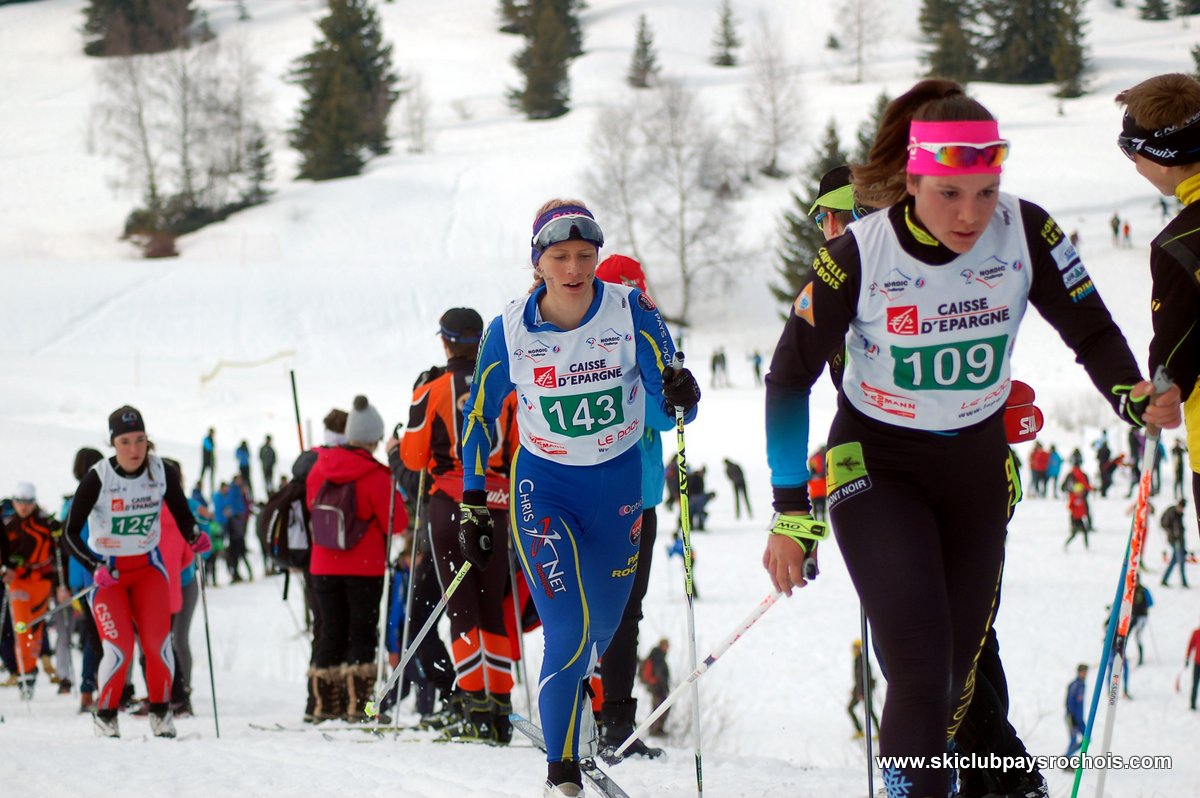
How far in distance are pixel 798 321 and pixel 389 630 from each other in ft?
24.0

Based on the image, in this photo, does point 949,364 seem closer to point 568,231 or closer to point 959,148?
point 959,148

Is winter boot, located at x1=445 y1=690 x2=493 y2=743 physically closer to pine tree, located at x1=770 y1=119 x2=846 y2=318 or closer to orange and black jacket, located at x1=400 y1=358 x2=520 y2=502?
orange and black jacket, located at x1=400 y1=358 x2=520 y2=502

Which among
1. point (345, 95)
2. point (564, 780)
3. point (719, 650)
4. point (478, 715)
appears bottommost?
point (478, 715)

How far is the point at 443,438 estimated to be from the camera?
21.5ft

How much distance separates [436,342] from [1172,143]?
39.9 metres

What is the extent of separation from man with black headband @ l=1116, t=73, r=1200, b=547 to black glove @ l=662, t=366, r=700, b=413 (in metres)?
1.66

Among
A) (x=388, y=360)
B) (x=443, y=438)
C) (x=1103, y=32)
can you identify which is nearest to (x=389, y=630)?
(x=443, y=438)

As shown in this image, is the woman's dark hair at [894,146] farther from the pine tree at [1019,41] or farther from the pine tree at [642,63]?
the pine tree at [642,63]

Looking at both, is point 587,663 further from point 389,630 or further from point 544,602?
point 389,630

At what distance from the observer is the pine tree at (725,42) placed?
93438 mm

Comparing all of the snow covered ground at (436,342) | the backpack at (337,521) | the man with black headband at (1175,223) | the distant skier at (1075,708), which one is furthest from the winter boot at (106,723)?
the distant skier at (1075,708)

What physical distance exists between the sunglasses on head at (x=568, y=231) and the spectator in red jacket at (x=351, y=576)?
12.5 feet

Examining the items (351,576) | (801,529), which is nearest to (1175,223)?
(801,529)

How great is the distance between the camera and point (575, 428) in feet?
15.2
